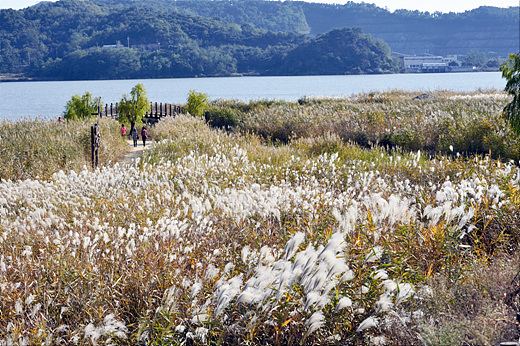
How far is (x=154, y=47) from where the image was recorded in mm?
162000

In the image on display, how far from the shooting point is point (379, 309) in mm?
3822

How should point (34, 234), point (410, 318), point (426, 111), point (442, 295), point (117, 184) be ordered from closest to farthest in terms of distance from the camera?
point (410, 318)
point (442, 295)
point (34, 234)
point (117, 184)
point (426, 111)

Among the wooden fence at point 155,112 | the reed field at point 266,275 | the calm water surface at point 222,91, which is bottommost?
the reed field at point 266,275

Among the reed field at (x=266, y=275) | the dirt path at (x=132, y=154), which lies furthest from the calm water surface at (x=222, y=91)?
the reed field at (x=266, y=275)

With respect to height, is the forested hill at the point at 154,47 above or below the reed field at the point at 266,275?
above

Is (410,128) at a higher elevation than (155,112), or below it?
below

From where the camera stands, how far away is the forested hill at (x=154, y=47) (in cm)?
14162

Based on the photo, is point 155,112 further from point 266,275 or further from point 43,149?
point 266,275

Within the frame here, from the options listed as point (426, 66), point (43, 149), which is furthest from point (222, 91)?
point (426, 66)

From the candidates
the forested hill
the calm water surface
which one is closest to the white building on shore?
the calm water surface

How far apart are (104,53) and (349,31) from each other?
73.7 metres

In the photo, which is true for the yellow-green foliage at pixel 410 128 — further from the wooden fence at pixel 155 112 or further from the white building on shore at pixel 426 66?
the white building on shore at pixel 426 66

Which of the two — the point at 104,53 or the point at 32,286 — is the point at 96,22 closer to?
the point at 104,53

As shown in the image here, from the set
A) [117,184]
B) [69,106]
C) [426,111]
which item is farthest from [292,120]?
[69,106]
